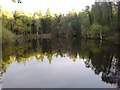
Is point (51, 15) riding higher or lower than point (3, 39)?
higher

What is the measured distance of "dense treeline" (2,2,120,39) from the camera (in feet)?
147

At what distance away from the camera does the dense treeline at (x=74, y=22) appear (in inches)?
1759

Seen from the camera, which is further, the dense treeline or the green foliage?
the dense treeline

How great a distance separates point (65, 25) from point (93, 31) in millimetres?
20981

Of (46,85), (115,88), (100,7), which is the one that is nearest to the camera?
(115,88)

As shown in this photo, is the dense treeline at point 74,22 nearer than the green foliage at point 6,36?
No

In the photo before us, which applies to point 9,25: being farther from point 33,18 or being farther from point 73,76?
point 73,76

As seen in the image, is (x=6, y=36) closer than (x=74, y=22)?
Yes

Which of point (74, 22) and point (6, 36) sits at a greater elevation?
point (74, 22)

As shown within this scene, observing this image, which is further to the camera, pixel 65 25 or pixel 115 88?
pixel 65 25

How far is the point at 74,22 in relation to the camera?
62.7 meters

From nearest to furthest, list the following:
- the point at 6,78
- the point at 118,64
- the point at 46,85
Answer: the point at 46,85, the point at 6,78, the point at 118,64

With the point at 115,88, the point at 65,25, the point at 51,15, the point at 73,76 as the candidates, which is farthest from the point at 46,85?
the point at 51,15

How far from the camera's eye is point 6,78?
13219mm
